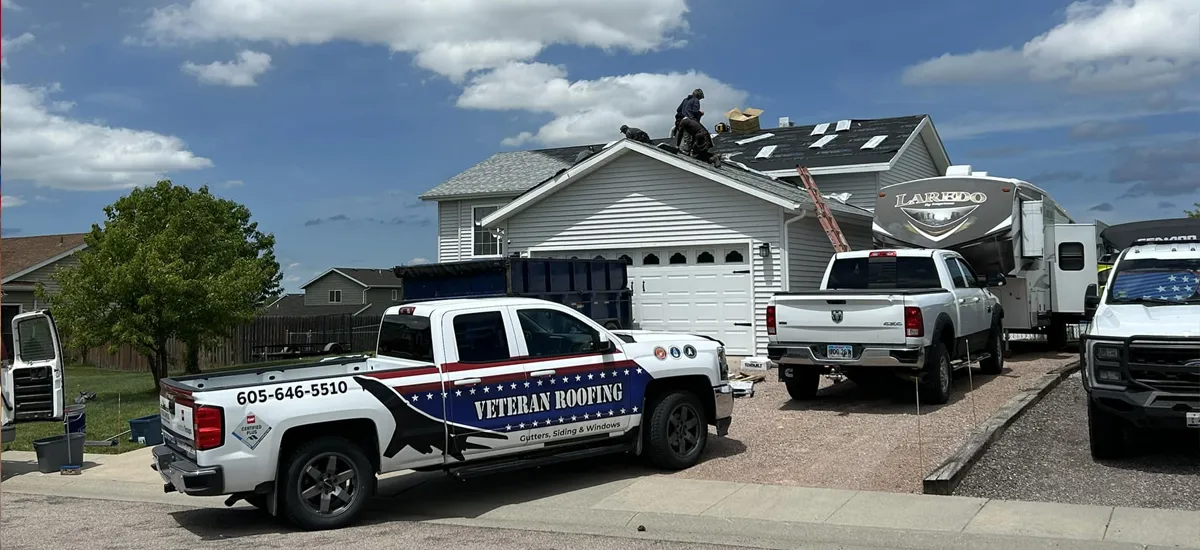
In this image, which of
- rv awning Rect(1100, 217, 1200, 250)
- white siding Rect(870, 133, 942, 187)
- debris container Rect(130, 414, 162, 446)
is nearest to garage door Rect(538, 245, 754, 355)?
white siding Rect(870, 133, 942, 187)

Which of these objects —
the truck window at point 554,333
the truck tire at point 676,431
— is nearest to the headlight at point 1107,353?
the truck tire at point 676,431

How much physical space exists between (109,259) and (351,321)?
920 centimetres

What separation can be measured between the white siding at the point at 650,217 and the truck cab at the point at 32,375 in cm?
1035

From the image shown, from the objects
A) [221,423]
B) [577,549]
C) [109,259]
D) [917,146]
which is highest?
[917,146]

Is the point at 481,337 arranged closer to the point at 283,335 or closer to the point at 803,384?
the point at 803,384

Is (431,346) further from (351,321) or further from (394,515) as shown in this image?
(351,321)

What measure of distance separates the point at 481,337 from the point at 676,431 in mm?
2206

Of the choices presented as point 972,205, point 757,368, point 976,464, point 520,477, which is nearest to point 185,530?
point 520,477

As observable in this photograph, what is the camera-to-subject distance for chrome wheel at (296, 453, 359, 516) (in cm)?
765

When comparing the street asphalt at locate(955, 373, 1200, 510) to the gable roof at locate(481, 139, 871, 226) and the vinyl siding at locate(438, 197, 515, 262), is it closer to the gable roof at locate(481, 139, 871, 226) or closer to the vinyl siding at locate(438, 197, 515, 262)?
the gable roof at locate(481, 139, 871, 226)

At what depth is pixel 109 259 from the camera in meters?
21.0

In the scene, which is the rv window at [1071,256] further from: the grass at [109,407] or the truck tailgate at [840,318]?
the grass at [109,407]

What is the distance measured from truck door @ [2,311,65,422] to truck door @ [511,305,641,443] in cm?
590

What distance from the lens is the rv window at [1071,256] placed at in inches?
687
